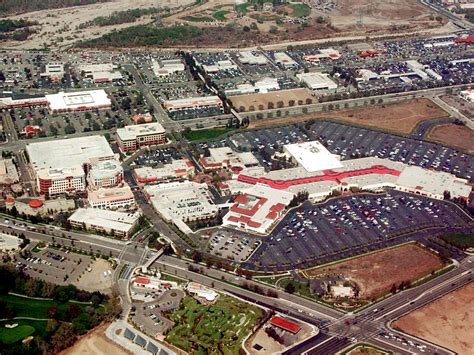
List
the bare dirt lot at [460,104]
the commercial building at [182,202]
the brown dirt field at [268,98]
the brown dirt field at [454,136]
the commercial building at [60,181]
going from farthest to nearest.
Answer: the brown dirt field at [268,98] < the bare dirt lot at [460,104] < the brown dirt field at [454,136] < the commercial building at [60,181] < the commercial building at [182,202]

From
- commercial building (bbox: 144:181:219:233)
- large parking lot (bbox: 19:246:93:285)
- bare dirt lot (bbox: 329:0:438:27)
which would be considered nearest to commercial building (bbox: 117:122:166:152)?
commercial building (bbox: 144:181:219:233)

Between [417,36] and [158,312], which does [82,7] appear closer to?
A: [417,36]

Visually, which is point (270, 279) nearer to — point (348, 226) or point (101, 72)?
point (348, 226)

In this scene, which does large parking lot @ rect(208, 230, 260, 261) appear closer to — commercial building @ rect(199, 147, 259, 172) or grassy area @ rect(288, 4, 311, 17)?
commercial building @ rect(199, 147, 259, 172)

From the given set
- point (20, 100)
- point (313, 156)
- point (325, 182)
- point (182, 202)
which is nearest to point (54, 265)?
point (182, 202)

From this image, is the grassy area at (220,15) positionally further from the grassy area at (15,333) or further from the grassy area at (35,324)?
the grassy area at (15,333)

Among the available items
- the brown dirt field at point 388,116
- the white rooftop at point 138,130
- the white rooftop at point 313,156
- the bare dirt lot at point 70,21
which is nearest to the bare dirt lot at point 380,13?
the bare dirt lot at point 70,21

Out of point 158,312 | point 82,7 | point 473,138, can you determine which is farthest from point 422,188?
point 82,7

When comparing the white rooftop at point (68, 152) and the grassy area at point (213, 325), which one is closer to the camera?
the grassy area at point (213, 325)
